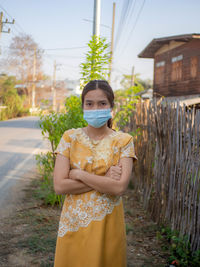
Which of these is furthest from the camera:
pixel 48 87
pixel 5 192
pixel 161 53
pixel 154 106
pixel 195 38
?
pixel 48 87

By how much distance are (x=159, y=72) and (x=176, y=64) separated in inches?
92.8

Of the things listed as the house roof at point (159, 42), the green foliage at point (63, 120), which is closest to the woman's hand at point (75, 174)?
the green foliage at point (63, 120)

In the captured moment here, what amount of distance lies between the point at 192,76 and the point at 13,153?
1330 centimetres

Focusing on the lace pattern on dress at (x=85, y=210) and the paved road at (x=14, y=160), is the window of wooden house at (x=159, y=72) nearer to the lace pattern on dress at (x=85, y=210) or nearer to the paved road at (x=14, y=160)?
the paved road at (x=14, y=160)

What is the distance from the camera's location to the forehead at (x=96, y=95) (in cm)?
194

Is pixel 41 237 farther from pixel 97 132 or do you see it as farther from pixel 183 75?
pixel 183 75

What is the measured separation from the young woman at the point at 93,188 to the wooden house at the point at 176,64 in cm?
1706

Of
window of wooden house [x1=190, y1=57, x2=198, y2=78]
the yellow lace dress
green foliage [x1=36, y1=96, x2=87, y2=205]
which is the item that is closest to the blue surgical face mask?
the yellow lace dress

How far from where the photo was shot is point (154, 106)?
4.78m

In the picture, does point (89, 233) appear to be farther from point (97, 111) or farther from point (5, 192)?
point (5, 192)

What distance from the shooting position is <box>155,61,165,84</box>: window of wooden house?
887 inches

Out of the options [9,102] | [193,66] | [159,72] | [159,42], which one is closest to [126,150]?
[193,66]

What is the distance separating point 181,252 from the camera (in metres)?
3.53

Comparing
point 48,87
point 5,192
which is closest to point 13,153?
point 5,192
